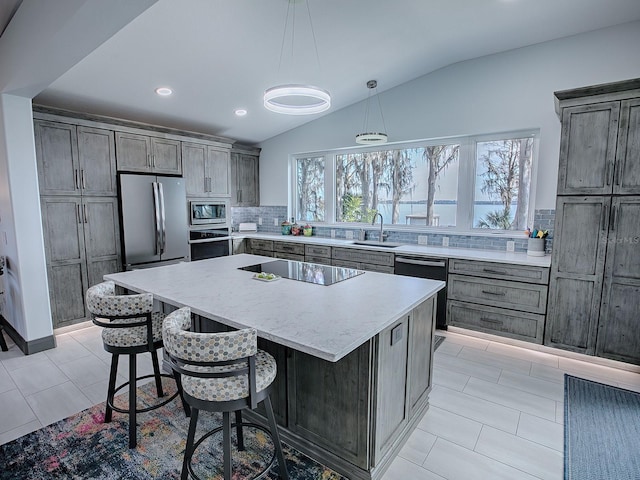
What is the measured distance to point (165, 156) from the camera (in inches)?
179

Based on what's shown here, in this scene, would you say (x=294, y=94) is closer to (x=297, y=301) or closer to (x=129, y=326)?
(x=297, y=301)

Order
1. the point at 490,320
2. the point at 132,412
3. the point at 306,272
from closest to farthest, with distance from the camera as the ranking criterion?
the point at 132,412, the point at 306,272, the point at 490,320

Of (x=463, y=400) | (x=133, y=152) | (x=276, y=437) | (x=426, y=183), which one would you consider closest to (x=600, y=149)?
(x=426, y=183)

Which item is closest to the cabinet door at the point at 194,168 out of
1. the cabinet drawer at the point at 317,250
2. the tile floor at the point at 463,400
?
the cabinet drawer at the point at 317,250

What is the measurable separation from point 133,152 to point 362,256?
3.14 metres

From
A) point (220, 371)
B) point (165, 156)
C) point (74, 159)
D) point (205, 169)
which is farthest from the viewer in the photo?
point (205, 169)

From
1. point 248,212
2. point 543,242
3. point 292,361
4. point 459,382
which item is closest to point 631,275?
point 543,242

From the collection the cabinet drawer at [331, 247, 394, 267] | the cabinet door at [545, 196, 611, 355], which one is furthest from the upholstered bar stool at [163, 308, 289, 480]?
the cabinet door at [545, 196, 611, 355]

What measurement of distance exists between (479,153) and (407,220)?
1.24m

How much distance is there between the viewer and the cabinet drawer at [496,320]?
3307 mm

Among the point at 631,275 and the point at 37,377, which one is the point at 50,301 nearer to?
the point at 37,377

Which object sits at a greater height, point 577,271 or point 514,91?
point 514,91

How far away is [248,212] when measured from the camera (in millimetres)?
6430

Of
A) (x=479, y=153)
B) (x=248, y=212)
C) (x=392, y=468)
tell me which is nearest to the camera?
(x=392, y=468)
